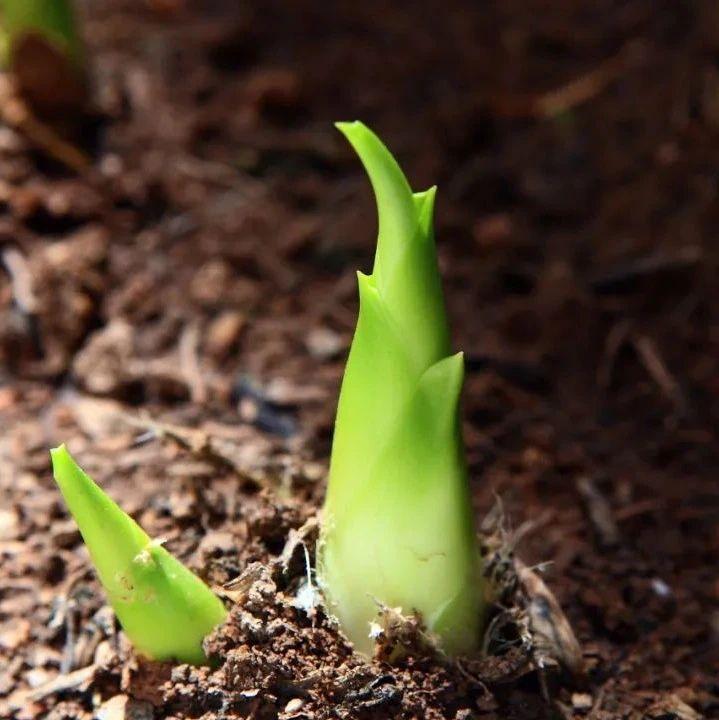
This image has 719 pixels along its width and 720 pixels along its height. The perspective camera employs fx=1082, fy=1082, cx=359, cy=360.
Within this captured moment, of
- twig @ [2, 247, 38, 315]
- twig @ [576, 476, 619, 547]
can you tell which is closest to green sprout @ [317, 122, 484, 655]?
twig @ [576, 476, 619, 547]

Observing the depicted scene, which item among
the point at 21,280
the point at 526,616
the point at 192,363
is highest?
the point at 21,280

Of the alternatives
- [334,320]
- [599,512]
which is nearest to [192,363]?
[334,320]

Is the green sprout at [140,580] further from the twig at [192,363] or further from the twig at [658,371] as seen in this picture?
the twig at [658,371]

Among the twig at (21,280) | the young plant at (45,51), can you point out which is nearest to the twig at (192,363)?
the twig at (21,280)

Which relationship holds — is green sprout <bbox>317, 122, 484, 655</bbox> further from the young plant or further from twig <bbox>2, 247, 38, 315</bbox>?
the young plant

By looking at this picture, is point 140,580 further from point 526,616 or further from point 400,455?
point 526,616

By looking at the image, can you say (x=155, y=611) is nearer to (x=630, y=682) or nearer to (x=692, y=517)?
(x=630, y=682)


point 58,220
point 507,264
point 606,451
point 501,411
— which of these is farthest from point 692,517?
point 58,220
